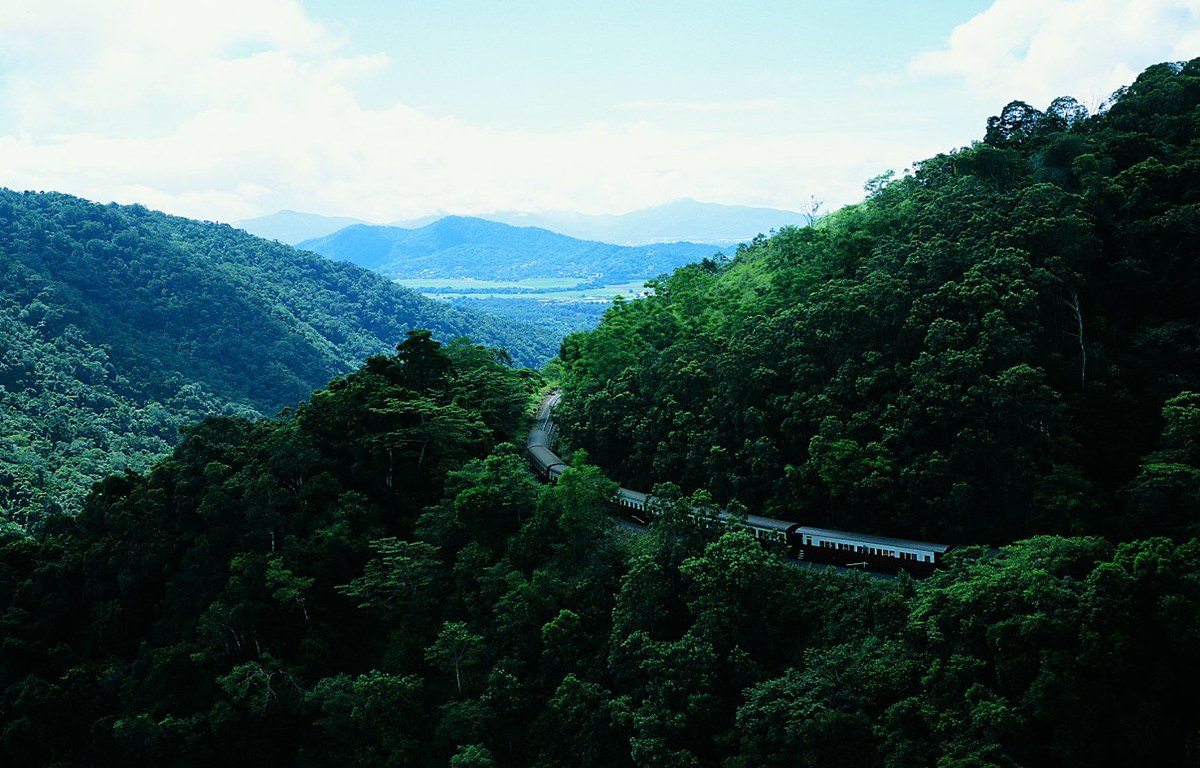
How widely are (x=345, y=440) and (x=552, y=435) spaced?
849 centimetres

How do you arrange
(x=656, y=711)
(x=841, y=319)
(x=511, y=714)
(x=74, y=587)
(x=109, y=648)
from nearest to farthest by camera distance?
(x=656, y=711) → (x=511, y=714) → (x=841, y=319) → (x=109, y=648) → (x=74, y=587)

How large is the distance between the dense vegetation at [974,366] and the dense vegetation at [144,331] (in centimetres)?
5019

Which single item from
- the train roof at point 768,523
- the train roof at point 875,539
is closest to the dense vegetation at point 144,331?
the train roof at point 768,523

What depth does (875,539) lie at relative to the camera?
22328 millimetres

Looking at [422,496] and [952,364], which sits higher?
[952,364]

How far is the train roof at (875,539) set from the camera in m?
21.4

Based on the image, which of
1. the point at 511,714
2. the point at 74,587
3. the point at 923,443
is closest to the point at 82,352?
the point at 74,587

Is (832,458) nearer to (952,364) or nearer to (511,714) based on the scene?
(952,364)

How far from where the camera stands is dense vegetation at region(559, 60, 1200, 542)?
71.5 ft

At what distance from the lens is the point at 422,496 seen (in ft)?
105

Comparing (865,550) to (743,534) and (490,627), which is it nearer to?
(743,534)

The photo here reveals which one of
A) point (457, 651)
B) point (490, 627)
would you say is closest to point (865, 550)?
point (490, 627)

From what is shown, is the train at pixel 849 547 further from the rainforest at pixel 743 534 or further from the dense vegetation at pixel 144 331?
the dense vegetation at pixel 144 331

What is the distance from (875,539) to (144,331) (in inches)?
3749
